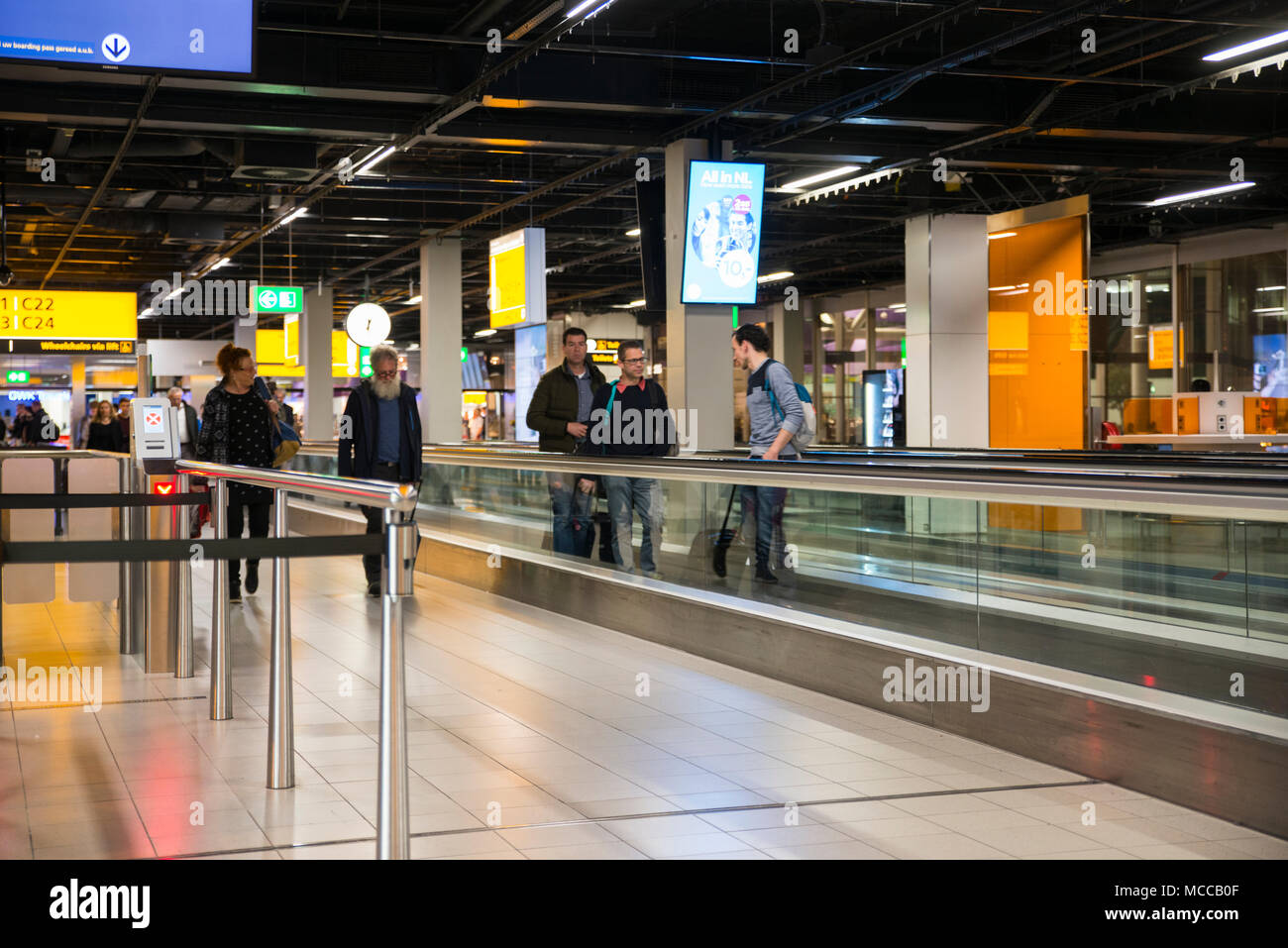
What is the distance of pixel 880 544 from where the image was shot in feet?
20.2

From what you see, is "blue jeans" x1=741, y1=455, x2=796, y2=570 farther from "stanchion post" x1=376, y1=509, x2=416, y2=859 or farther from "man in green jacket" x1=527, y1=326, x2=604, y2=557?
"stanchion post" x1=376, y1=509, x2=416, y2=859

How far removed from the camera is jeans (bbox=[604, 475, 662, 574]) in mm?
8250

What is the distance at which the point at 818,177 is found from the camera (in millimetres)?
17516

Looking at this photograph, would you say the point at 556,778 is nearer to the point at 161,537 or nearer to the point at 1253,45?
the point at 161,537

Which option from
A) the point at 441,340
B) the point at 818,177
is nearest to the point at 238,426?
the point at 818,177

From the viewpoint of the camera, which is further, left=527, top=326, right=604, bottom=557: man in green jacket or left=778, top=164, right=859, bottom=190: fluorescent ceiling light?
left=778, top=164, right=859, bottom=190: fluorescent ceiling light

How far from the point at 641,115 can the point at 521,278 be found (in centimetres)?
346

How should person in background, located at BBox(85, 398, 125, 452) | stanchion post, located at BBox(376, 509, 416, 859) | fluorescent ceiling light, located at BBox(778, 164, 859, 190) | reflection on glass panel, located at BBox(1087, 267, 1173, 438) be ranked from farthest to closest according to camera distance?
reflection on glass panel, located at BBox(1087, 267, 1173, 438)
person in background, located at BBox(85, 398, 125, 452)
fluorescent ceiling light, located at BBox(778, 164, 859, 190)
stanchion post, located at BBox(376, 509, 416, 859)

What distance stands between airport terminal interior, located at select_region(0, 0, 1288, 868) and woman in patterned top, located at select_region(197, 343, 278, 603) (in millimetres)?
28

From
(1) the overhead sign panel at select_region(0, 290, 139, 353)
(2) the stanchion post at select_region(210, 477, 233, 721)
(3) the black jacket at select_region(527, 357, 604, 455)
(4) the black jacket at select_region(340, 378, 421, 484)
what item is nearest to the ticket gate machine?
(2) the stanchion post at select_region(210, 477, 233, 721)

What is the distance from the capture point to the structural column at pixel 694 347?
48.9ft

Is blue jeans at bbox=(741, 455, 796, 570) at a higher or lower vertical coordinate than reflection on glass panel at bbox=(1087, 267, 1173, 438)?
lower

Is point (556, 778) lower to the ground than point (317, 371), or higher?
lower
